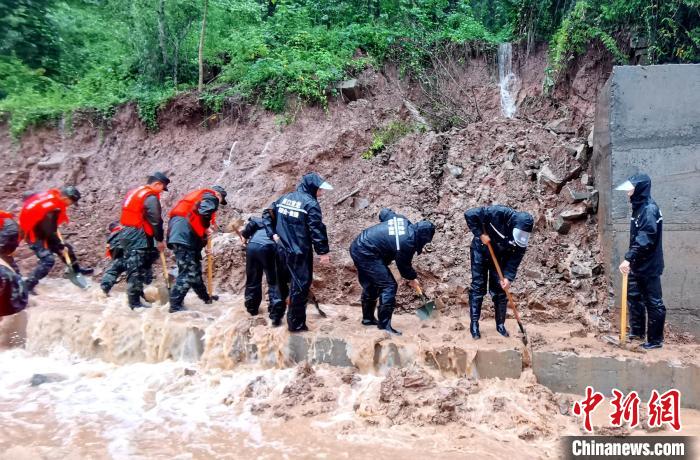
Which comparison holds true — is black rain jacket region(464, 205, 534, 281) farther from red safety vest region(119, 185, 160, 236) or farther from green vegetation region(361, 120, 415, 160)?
red safety vest region(119, 185, 160, 236)

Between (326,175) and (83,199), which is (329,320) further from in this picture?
(83,199)

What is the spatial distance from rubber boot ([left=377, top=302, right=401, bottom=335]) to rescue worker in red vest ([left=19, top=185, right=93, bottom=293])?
15.5ft

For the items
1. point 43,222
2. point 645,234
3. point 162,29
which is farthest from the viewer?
point 162,29

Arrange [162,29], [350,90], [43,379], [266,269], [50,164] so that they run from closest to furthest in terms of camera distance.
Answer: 1. [43,379]
2. [266,269]
3. [350,90]
4. [50,164]
5. [162,29]

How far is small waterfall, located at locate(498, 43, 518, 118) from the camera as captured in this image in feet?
29.9

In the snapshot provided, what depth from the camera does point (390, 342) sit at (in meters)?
5.23

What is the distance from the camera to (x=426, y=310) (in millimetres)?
5980

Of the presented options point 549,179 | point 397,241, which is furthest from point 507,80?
point 397,241

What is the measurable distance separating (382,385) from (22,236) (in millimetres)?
5730

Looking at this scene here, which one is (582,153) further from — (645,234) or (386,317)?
(386,317)

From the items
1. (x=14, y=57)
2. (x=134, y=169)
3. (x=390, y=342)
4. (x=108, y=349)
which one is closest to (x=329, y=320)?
(x=390, y=342)

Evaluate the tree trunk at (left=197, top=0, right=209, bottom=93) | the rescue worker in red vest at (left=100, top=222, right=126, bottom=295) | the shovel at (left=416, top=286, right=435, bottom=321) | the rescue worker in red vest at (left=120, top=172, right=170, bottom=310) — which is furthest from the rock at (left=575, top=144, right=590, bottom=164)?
the tree trunk at (left=197, top=0, right=209, bottom=93)

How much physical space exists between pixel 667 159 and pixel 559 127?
2.70 m

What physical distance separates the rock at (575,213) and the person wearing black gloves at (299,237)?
3.38m
